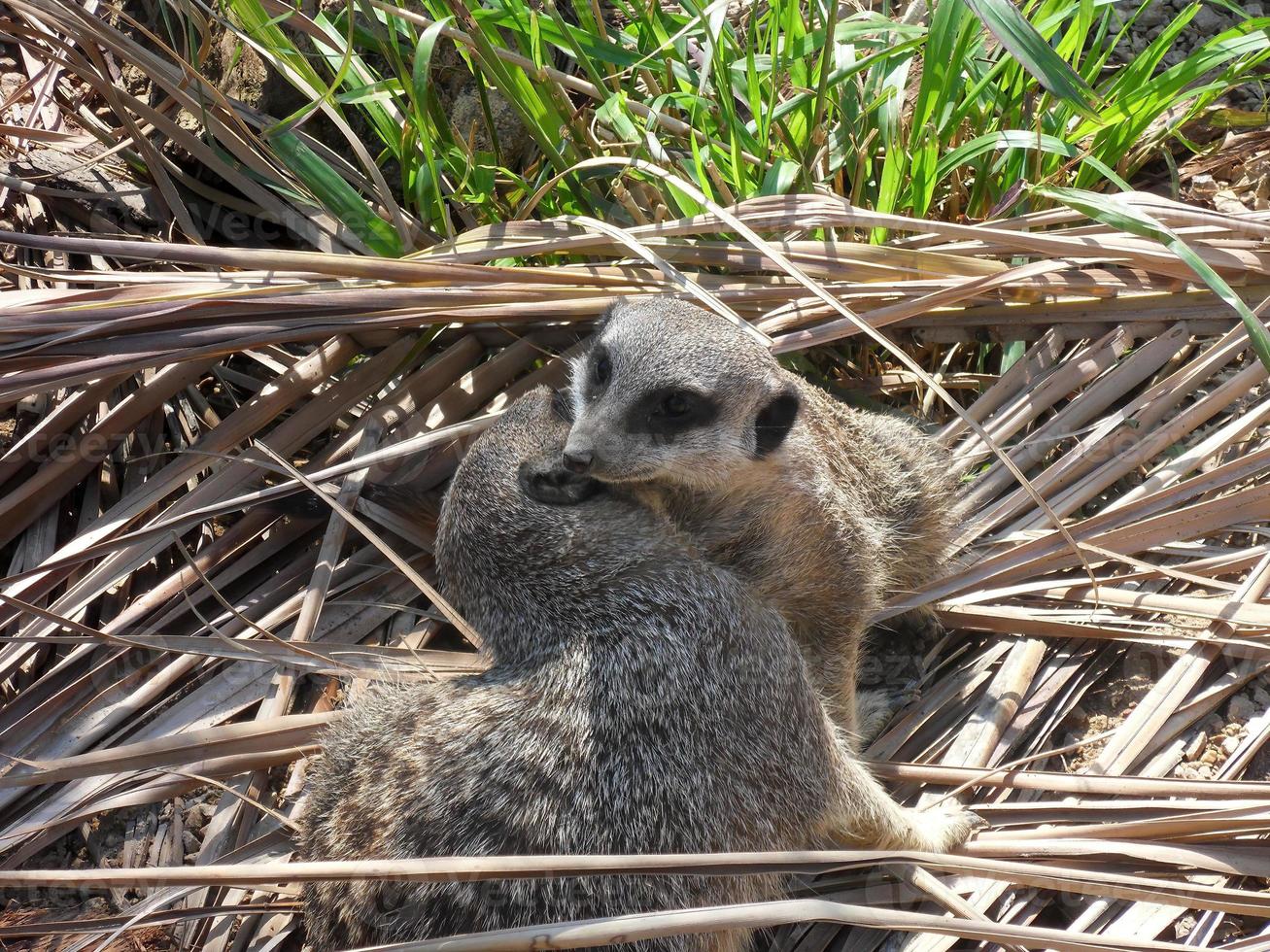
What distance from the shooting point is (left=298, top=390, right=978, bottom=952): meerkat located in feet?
7.21

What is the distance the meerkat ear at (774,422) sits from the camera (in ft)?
9.52

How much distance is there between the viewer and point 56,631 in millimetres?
3062

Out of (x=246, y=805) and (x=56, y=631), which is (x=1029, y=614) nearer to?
(x=246, y=805)

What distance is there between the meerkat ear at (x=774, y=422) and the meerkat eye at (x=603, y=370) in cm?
42

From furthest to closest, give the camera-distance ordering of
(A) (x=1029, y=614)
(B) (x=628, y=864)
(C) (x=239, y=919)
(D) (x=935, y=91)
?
(D) (x=935, y=91)
(A) (x=1029, y=614)
(C) (x=239, y=919)
(B) (x=628, y=864)

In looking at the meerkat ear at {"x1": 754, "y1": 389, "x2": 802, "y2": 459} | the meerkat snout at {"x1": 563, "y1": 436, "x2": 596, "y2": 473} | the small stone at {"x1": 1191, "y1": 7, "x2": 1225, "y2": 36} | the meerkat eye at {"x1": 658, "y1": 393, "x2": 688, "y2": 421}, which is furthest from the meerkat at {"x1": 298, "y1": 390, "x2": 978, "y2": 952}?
the small stone at {"x1": 1191, "y1": 7, "x2": 1225, "y2": 36}

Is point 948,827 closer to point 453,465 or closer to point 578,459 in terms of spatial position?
point 578,459

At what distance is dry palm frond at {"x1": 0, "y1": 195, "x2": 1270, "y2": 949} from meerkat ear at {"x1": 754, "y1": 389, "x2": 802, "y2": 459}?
49cm

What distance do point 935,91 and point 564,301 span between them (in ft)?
4.74

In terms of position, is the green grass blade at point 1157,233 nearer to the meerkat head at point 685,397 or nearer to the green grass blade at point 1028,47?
the green grass blade at point 1028,47

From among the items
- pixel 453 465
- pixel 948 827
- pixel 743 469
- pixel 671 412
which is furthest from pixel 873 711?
pixel 453 465

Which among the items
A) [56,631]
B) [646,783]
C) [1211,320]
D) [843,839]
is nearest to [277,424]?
[56,631]

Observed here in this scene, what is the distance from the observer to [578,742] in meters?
2.29

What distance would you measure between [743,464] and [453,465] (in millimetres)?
1082
